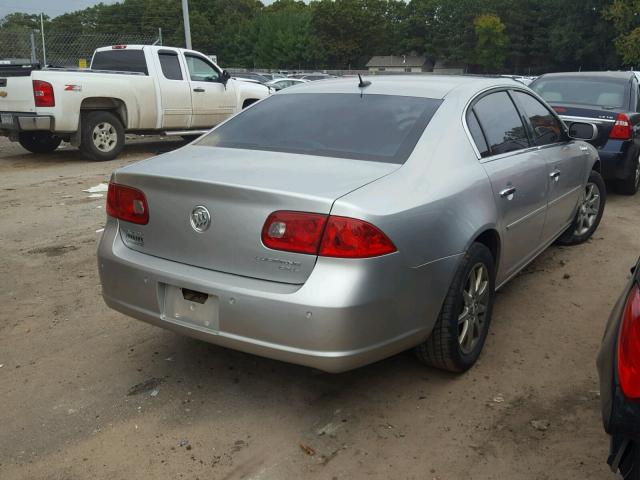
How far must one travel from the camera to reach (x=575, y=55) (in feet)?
246

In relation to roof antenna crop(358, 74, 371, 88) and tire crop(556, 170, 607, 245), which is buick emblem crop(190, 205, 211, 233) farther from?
tire crop(556, 170, 607, 245)

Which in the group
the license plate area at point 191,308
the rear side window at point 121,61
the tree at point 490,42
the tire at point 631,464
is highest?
the tree at point 490,42

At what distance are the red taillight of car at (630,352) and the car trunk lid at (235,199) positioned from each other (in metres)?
1.23

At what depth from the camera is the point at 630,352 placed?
2.02 metres

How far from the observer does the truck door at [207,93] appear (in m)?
12.0

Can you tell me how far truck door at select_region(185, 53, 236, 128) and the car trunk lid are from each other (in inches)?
354

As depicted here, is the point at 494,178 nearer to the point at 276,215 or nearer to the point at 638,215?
the point at 276,215

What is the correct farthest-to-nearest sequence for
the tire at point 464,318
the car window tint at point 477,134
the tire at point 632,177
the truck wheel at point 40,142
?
the truck wheel at point 40,142
the tire at point 632,177
the car window tint at point 477,134
the tire at point 464,318

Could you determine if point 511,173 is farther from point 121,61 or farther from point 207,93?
point 121,61

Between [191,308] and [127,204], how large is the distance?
710 mm

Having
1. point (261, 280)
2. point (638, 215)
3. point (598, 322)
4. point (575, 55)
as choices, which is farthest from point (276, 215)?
point (575, 55)

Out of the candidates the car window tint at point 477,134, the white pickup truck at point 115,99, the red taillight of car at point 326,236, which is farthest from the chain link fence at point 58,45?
the red taillight of car at point 326,236

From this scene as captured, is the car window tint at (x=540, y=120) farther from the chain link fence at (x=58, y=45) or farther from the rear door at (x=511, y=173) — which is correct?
the chain link fence at (x=58, y=45)

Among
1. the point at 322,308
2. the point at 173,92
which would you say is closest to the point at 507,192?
the point at 322,308
